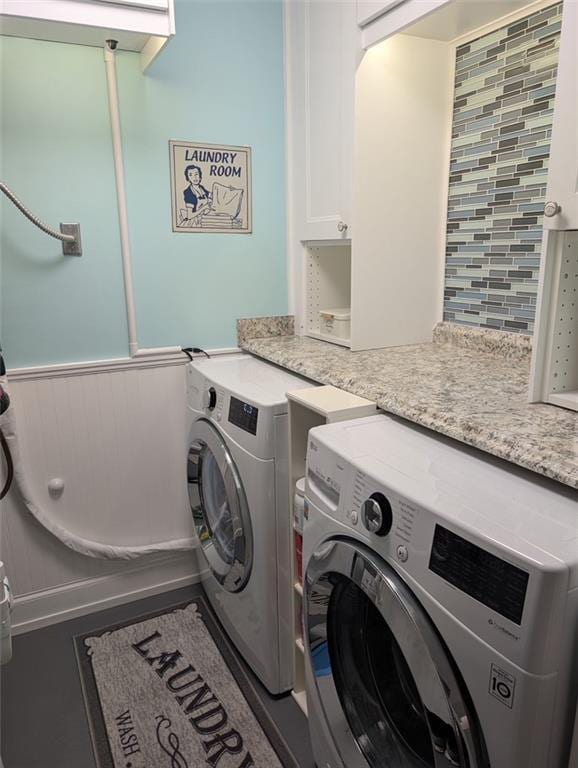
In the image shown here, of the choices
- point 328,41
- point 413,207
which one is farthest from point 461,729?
point 328,41

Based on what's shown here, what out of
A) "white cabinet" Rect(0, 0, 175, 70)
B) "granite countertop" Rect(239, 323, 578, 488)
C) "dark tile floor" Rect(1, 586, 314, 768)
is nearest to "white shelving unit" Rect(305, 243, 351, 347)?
"granite countertop" Rect(239, 323, 578, 488)

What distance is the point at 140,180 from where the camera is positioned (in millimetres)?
1866

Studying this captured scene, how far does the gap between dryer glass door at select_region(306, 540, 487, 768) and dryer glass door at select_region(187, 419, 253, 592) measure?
1.35 ft

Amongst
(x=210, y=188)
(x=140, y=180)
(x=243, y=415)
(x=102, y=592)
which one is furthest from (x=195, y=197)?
(x=102, y=592)

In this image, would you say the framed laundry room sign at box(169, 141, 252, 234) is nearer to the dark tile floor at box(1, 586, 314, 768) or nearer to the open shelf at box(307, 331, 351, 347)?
the open shelf at box(307, 331, 351, 347)

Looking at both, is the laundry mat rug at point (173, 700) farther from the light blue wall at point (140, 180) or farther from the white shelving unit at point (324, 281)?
the white shelving unit at point (324, 281)

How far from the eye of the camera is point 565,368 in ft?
4.06

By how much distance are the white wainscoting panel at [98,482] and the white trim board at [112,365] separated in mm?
11

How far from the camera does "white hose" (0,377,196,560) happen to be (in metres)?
1.77

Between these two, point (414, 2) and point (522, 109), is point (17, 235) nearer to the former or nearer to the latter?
point (414, 2)

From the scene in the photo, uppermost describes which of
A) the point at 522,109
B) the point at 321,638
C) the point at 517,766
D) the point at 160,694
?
the point at 522,109

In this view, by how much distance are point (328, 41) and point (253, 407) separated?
50.9 inches

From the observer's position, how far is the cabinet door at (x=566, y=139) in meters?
1.02

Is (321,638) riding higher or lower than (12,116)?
lower
